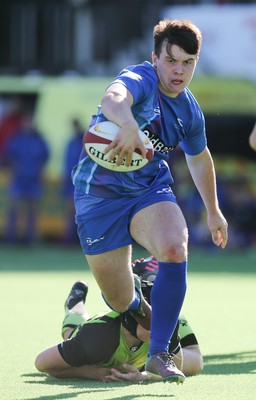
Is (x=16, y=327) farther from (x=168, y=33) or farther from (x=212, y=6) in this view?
(x=212, y=6)

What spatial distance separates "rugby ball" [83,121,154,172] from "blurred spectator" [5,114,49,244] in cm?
1189

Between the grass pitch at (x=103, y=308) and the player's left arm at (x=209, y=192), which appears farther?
the player's left arm at (x=209, y=192)

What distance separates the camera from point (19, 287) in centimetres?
1186

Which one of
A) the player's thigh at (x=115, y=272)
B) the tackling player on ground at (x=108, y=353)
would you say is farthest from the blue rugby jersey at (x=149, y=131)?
the tackling player on ground at (x=108, y=353)

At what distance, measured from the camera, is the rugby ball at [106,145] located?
18.6 feet

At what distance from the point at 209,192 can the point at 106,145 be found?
3.57 feet

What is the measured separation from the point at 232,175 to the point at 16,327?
10730 millimetres

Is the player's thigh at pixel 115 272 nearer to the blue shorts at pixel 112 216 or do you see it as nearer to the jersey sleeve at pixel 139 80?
the blue shorts at pixel 112 216

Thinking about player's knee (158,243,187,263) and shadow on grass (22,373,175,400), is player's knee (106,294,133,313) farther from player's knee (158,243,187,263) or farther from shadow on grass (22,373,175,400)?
player's knee (158,243,187,263)

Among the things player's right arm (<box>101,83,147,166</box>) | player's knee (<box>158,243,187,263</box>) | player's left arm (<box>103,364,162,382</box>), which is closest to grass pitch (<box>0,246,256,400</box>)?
player's left arm (<box>103,364,162,382</box>)

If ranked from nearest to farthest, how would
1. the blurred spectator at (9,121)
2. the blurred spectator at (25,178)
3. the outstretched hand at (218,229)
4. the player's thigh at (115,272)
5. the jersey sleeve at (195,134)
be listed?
1. the player's thigh at (115,272)
2. the jersey sleeve at (195,134)
3. the outstretched hand at (218,229)
4. the blurred spectator at (25,178)
5. the blurred spectator at (9,121)

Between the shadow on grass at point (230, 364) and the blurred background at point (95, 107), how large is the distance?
10467 mm

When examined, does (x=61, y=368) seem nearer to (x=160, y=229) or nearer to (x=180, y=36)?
(x=160, y=229)

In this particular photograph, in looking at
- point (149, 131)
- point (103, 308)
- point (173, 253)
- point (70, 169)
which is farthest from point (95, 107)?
point (173, 253)
